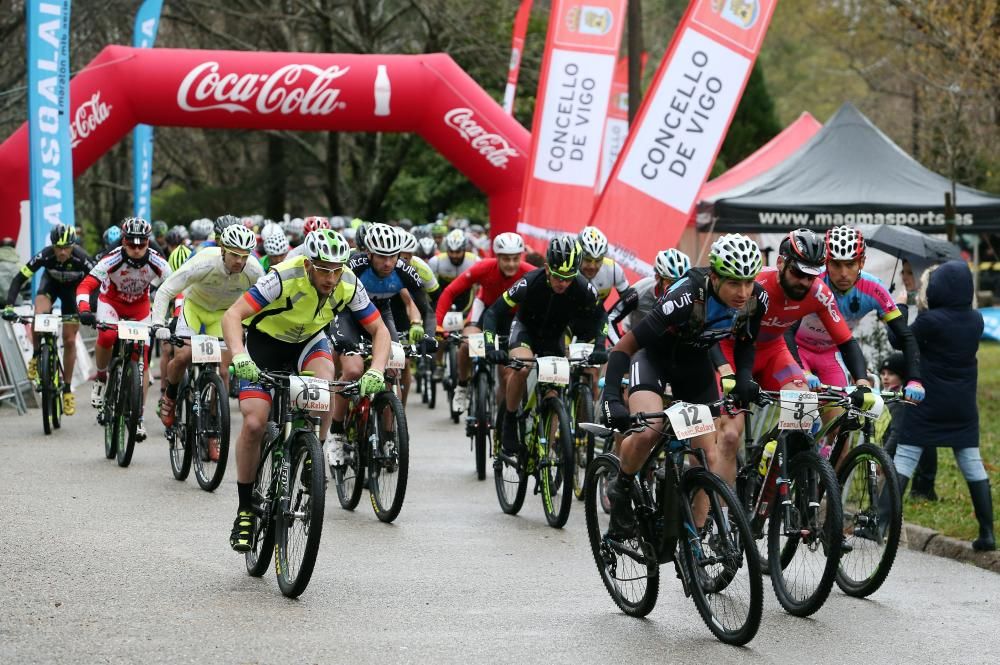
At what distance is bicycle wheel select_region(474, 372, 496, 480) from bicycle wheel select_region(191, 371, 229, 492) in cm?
200

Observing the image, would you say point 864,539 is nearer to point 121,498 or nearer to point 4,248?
point 121,498

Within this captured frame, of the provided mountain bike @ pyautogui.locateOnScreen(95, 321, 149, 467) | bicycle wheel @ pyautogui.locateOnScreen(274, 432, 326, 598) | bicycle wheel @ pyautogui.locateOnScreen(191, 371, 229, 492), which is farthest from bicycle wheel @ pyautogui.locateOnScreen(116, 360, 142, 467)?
bicycle wheel @ pyautogui.locateOnScreen(274, 432, 326, 598)

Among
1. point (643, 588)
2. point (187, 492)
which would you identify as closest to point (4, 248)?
point (187, 492)

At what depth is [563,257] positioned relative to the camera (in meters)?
9.89

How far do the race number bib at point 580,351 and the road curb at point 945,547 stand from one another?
2422 mm

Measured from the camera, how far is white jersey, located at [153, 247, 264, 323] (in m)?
11.3

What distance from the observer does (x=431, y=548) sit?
29.3 feet

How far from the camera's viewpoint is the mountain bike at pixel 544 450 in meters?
9.63

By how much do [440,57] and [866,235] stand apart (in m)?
9.30

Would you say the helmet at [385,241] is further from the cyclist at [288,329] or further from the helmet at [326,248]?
the helmet at [326,248]

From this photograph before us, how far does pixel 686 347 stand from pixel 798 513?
100 cm

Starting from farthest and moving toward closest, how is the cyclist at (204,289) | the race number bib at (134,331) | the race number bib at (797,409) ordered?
the race number bib at (134,331), the cyclist at (204,289), the race number bib at (797,409)

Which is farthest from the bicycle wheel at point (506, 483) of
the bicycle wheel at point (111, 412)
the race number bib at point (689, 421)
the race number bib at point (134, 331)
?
the race number bib at point (689, 421)

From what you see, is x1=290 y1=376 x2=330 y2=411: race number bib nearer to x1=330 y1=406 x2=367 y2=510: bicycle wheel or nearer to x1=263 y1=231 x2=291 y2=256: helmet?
x1=330 y1=406 x2=367 y2=510: bicycle wheel
